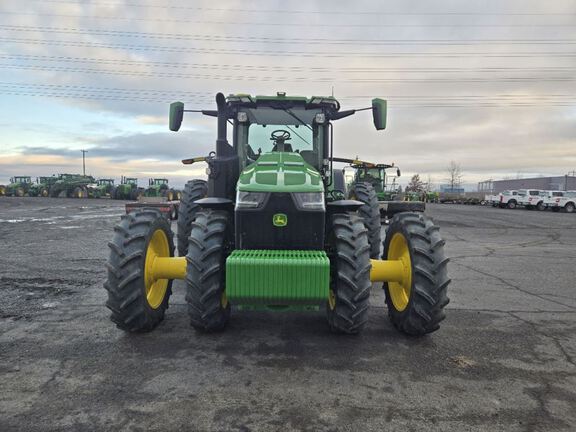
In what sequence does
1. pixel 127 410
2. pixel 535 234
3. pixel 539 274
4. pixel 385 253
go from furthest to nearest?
pixel 535 234
pixel 539 274
pixel 385 253
pixel 127 410

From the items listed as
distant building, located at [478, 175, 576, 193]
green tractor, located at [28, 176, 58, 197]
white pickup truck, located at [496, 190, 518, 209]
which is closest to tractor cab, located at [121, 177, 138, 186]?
green tractor, located at [28, 176, 58, 197]

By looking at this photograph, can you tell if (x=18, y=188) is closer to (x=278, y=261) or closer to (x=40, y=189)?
(x=40, y=189)

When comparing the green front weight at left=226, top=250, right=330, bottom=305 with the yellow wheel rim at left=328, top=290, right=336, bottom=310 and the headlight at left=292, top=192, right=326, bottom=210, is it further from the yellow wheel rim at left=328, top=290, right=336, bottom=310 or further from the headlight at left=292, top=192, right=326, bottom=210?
the headlight at left=292, top=192, right=326, bottom=210

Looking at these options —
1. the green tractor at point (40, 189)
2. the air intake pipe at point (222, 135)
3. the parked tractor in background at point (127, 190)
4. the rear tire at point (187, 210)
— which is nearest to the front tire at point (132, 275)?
the air intake pipe at point (222, 135)

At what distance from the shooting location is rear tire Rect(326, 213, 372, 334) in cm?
396

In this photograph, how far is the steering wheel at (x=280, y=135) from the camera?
582 centimetres

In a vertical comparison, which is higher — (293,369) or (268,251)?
(268,251)

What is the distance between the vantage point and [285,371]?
11.7 ft

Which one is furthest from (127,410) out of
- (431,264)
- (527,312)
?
(527,312)

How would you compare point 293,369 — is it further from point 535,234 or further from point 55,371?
point 535,234

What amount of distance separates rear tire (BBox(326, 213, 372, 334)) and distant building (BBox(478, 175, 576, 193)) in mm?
77766

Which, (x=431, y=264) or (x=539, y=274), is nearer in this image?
(x=431, y=264)

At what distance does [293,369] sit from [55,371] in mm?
2031

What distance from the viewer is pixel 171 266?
4609mm
